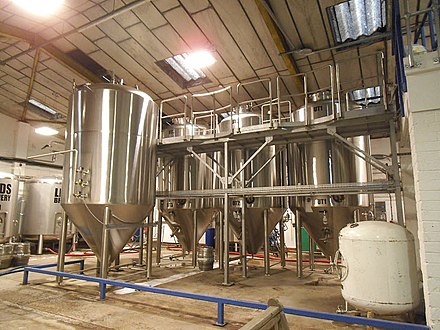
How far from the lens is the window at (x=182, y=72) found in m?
7.41

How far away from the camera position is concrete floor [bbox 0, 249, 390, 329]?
3.21m

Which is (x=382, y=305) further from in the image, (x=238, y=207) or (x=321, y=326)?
(x=238, y=207)

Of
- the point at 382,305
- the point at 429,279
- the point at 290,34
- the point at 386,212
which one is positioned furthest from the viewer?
the point at 386,212

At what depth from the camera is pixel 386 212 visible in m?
9.48

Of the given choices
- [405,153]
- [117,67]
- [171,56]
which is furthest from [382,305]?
[117,67]

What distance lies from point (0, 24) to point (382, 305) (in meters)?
8.09

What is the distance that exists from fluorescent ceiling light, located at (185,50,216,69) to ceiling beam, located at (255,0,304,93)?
5.23 ft

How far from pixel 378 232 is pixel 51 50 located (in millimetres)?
7429

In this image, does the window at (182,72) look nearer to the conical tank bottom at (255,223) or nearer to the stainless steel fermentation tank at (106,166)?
the stainless steel fermentation tank at (106,166)

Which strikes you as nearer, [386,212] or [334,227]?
[334,227]

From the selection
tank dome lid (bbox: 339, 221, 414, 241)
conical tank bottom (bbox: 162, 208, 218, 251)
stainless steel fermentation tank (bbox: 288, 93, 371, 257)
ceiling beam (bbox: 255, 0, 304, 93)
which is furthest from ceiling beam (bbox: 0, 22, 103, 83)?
tank dome lid (bbox: 339, 221, 414, 241)

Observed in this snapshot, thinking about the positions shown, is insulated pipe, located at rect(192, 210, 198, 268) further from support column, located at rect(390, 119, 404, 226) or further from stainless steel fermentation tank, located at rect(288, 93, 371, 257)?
support column, located at rect(390, 119, 404, 226)

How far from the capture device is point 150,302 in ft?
13.1

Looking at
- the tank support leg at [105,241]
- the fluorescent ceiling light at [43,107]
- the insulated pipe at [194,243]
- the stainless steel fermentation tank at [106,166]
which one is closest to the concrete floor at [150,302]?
the tank support leg at [105,241]
